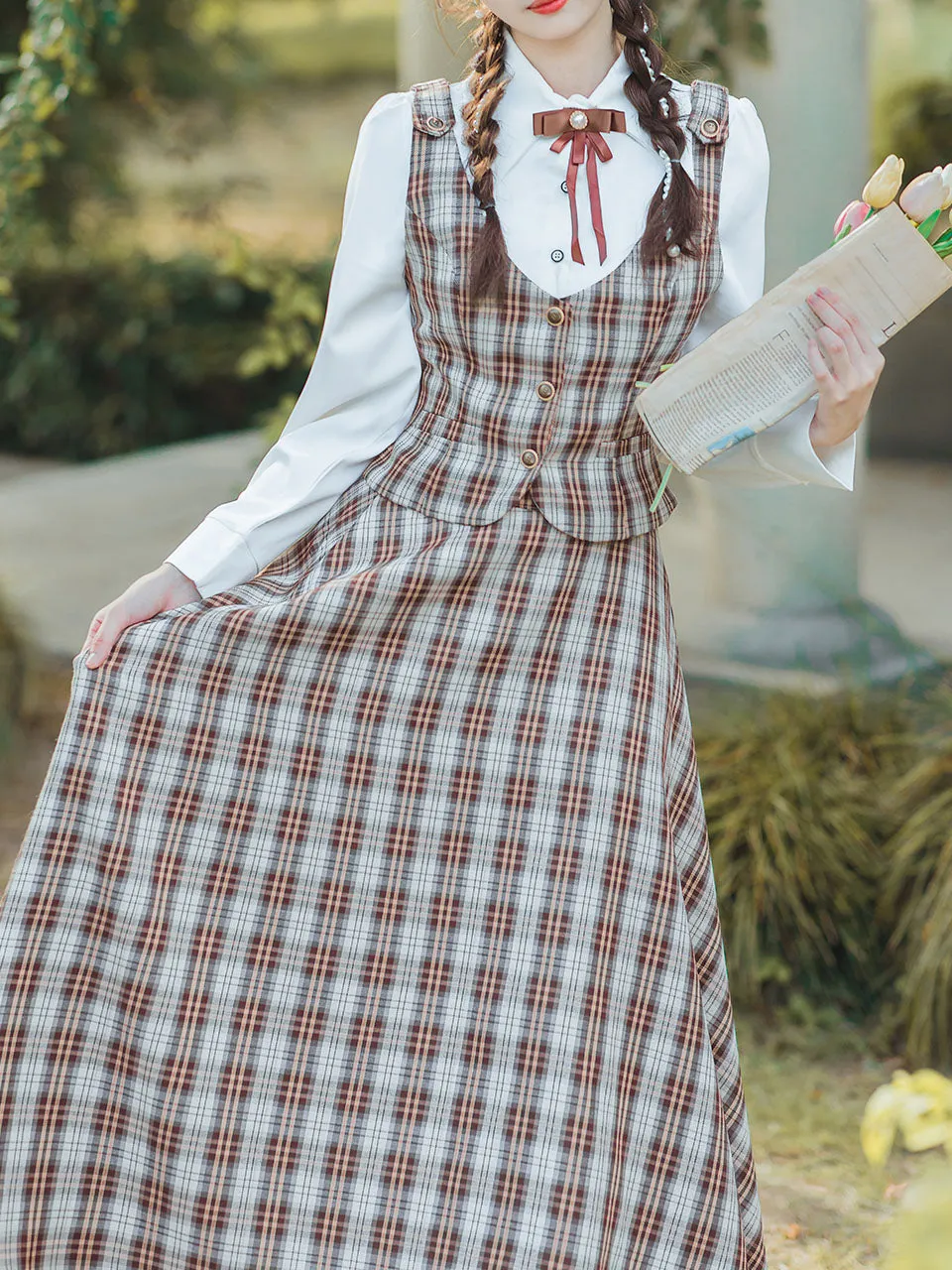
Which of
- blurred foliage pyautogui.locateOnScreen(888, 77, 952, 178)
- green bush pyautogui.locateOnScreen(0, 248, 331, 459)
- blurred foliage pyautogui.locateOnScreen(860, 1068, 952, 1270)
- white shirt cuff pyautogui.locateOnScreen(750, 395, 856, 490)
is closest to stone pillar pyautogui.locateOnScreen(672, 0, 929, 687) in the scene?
white shirt cuff pyautogui.locateOnScreen(750, 395, 856, 490)

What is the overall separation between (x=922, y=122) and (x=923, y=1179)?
6.15 meters

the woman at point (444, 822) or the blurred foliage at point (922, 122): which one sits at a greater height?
the blurred foliage at point (922, 122)

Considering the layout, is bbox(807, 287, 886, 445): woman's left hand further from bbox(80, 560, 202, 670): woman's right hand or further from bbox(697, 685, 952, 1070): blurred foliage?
bbox(697, 685, 952, 1070): blurred foliage

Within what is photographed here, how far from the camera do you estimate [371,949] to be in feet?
5.89

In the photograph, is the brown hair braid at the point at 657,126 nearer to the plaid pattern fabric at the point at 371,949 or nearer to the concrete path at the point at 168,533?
the plaid pattern fabric at the point at 371,949

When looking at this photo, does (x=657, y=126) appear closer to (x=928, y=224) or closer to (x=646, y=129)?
(x=646, y=129)

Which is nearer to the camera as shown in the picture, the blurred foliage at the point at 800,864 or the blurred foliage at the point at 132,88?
the blurred foliage at the point at 800,864

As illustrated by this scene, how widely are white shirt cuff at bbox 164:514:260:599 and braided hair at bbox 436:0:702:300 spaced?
38cm

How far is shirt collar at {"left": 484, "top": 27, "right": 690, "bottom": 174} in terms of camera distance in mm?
1818

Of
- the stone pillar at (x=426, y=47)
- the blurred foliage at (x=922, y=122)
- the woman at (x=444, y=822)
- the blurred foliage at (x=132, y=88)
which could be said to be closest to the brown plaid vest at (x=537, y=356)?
the woman at (x=444, y=822)

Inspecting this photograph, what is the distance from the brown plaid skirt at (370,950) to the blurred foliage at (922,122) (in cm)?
516

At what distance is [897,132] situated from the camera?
6.47 m

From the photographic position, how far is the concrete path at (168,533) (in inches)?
185

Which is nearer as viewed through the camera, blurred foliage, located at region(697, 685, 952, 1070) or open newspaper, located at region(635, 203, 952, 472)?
open newspaper, located at region(635, 203, 952, 472)
